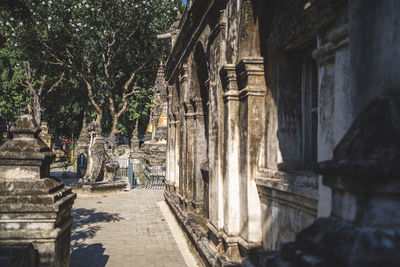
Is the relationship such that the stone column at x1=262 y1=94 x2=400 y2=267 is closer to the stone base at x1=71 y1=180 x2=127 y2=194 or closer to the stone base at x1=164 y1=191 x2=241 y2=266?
the stone base at x1=164 y1=191 x2=241 y2=266

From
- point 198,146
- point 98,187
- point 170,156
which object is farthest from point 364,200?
point 98,187

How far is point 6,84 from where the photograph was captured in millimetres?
28328

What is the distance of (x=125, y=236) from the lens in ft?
26.7

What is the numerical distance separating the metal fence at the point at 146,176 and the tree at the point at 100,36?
804cm

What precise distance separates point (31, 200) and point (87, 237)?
4548 millimetres

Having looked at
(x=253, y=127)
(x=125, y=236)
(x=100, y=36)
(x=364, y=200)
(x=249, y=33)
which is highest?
(x=100, y=36)

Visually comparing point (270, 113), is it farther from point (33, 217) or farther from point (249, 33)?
point (33, 217)

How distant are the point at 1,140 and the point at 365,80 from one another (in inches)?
1228

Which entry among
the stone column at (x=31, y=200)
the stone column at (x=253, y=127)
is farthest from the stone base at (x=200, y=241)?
the stone column at (x=31, y=200)

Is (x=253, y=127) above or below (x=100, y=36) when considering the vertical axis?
below

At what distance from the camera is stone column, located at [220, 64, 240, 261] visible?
193 inches

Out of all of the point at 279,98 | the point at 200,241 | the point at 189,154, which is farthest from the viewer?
the point at 189,154

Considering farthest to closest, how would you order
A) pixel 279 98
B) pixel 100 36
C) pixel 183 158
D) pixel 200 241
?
1. pixel 100 36
2. pixel 183 158
3. pixel 200 241
4. pixel 279 98

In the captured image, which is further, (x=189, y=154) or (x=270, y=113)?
(x=189, y=154)
